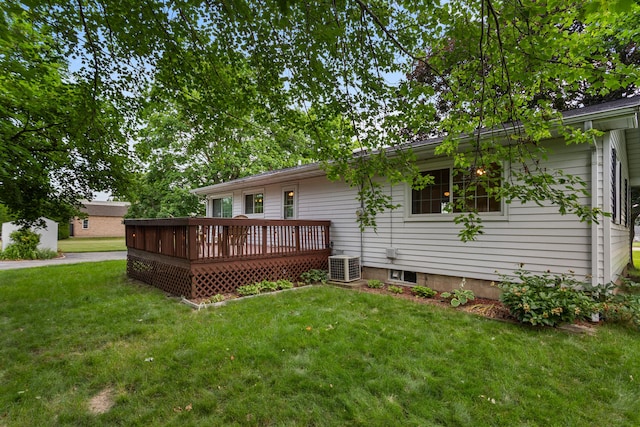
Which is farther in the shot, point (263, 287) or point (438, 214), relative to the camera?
point (263, 287)

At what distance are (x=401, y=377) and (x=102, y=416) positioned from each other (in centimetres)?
247

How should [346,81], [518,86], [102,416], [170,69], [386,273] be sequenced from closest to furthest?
[102,416]
[346,81]
[170,69]
[518,86]
[386,273]

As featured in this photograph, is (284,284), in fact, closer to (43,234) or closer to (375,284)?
(375,284)

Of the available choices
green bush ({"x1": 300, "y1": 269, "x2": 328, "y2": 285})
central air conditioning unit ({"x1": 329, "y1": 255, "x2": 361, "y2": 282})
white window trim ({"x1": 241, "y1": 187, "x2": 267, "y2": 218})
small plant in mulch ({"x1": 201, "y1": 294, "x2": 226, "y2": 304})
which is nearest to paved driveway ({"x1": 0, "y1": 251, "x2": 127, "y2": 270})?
white window trim ({"x1": 241, "y1": 187, "x2": 267, "y2": 218})

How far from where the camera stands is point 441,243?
19.6 feet

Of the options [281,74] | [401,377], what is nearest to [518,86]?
[281,74]

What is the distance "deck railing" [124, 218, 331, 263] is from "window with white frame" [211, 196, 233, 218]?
462 centimetres

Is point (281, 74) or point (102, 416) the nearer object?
point (102, 416)

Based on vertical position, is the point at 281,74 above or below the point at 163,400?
above

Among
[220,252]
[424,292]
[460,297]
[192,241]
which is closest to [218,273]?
[220,252]

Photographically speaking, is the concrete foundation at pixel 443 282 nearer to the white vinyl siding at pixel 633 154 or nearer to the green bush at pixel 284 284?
the green bush at pixel 284 284

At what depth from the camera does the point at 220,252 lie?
19.6 ft

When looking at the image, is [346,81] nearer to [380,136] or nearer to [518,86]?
[380,136]

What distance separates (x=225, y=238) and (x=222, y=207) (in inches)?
296
